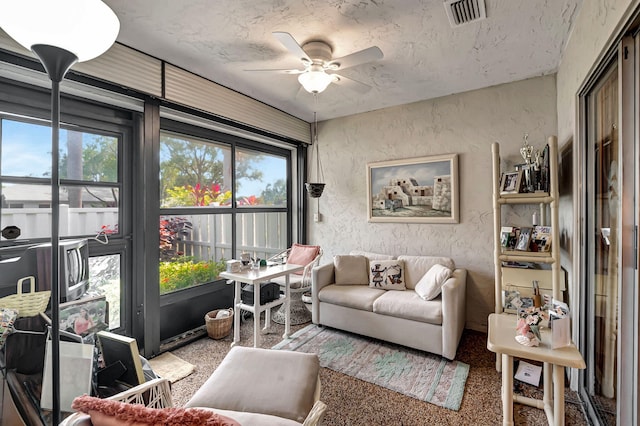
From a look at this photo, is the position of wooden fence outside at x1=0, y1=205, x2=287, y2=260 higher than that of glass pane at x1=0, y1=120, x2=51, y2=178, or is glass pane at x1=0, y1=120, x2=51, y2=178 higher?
glass pane at x1=0, y1=120, x2=51, y2=178

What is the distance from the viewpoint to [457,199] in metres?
3.17

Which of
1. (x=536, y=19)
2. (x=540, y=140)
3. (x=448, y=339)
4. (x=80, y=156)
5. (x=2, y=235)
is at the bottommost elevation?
(x=448, y=339)

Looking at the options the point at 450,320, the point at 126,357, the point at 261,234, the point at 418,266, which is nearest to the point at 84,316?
the point at 126,357

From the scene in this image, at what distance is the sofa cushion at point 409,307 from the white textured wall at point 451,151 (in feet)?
2.55

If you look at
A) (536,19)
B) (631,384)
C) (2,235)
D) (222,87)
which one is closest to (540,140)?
(536,19)

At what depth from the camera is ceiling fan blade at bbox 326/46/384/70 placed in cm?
189

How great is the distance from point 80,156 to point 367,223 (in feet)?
10.0

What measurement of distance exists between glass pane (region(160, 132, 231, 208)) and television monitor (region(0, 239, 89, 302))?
3.69 ft

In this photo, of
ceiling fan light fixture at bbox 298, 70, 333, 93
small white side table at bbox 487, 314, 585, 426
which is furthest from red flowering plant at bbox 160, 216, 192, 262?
small white side table at bbox 487, 314, 585, 426

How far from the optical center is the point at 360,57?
6.49 ft

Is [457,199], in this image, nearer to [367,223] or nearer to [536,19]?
[367,223]

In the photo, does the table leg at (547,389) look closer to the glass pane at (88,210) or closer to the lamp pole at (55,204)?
the lamp pole at (55,204)

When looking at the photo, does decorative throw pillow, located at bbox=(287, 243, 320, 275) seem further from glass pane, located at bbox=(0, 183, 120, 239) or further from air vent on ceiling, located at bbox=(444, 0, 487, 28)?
air vent on ceiling, located at bbox=(444, 0, 487, 28)

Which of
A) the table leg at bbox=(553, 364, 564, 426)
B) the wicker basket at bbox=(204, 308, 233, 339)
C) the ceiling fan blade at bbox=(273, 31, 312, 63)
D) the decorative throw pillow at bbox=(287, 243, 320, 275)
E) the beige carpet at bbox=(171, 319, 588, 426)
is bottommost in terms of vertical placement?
the beige carpet at bbox=(171, 319, 588, 426)
